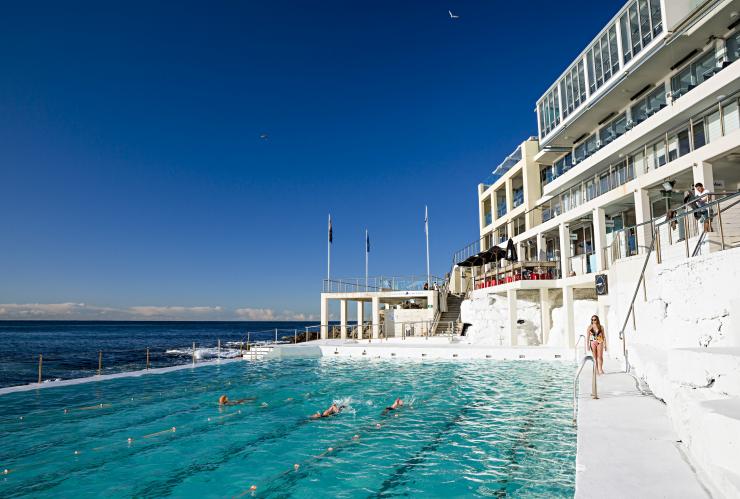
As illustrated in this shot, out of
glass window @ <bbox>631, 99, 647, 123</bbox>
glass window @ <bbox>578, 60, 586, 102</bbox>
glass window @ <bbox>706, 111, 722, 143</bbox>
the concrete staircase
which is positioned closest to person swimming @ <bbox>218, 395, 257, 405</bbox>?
the concrete staircase

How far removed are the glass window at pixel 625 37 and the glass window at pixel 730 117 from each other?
6312 mm

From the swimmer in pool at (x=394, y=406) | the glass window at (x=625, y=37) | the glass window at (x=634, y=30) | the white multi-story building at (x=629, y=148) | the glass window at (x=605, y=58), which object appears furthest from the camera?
the glass window at (x=605, y=58)

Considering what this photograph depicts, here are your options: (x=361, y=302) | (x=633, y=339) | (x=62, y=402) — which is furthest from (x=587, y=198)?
(x=361, y=302)

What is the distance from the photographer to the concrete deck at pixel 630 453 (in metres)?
3.94

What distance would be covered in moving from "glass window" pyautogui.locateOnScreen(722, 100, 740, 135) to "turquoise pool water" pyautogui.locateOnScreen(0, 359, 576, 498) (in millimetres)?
9083

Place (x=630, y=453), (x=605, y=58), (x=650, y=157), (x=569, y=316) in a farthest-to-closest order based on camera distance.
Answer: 1. (x=569, y=316)
2. (x=605, y=58)
3. (x=650, y=157)
4. (x=630, y=453)

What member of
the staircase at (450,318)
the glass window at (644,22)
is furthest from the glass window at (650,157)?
the staircase at (450,318)

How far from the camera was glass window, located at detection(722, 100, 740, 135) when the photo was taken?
14.9 metres

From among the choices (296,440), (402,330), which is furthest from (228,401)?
(402,330)

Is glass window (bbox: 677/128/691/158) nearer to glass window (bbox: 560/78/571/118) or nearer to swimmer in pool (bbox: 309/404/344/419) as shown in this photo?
glass window (bbox: 560/78/571/118)

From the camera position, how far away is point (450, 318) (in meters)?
34.2

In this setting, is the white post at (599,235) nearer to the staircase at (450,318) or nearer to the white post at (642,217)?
the white post at (642,217)

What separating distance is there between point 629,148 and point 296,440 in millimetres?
19362

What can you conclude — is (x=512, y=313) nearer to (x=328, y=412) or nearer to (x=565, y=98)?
(x=565, y=98)
